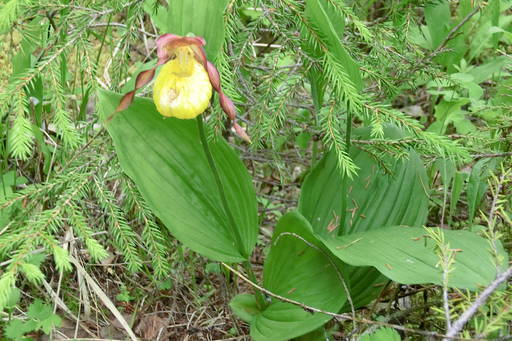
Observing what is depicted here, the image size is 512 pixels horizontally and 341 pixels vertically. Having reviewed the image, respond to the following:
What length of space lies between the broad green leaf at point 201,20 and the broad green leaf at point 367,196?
53 cm

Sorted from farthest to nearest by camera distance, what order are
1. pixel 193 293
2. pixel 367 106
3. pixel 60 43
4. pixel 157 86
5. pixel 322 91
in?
pixel 193 293
pixel 322 91
pixel 60 43
pixel 367 106
pixel 157 86

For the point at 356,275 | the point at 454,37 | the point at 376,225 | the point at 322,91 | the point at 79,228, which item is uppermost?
the point at 454,37

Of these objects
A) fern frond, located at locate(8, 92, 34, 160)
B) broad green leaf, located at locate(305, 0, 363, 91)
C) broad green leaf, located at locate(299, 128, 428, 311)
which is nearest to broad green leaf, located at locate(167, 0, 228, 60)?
broad green leaf, located at locate(305, 0, 363, 91)

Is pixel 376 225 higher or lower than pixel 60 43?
lower

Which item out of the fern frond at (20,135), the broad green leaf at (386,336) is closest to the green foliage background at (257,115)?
the fern frond at (20,135)

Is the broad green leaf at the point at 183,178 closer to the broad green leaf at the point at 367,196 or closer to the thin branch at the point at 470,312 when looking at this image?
the broad green leaf at the point at 367,196

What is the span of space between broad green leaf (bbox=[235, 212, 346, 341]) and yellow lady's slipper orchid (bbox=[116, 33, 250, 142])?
0.38 metres

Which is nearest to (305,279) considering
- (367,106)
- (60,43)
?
(367,106)

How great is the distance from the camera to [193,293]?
1678 mm

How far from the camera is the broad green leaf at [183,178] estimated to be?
138 cm

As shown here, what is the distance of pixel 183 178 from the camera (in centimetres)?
146

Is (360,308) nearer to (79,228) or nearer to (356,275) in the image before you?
(356,275)

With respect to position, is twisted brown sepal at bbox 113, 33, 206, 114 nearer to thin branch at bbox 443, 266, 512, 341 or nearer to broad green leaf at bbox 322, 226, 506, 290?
broad green leaf at bbox 322, 226, 506, 290

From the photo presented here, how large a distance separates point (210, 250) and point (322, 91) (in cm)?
56
